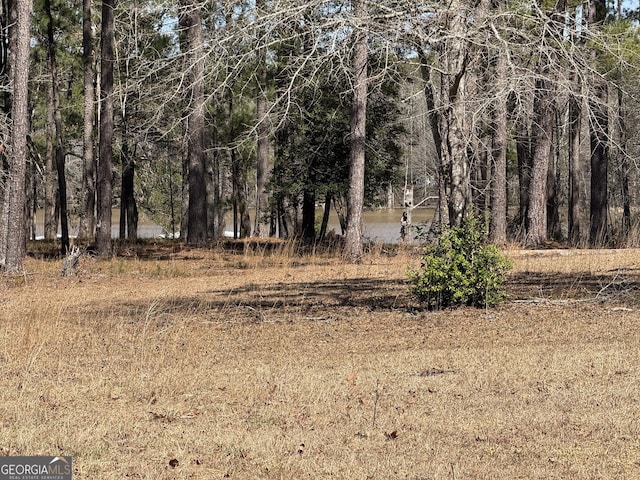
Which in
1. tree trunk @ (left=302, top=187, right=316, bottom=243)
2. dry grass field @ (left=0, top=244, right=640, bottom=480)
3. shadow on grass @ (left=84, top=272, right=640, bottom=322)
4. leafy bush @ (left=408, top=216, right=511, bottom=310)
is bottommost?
dry grass field @ (left=0, top=244, right=640, bottom=480)

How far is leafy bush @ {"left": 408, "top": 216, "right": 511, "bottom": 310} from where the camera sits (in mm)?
11406

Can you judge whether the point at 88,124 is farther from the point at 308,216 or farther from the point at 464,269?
the point at 464,269

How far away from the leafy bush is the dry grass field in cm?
35

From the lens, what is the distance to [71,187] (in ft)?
173

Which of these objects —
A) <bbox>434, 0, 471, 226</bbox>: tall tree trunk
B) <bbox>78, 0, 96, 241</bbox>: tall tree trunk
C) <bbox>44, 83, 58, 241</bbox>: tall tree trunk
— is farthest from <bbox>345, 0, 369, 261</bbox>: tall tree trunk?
<bbox>44, 83, 58, 241</bbox>: tall tree trunk

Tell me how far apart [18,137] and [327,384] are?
455 inches

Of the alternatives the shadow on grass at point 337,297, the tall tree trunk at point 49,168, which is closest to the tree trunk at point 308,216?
the shadow on grass at point 337,297

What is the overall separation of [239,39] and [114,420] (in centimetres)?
554

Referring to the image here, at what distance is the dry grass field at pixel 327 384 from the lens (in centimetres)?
525

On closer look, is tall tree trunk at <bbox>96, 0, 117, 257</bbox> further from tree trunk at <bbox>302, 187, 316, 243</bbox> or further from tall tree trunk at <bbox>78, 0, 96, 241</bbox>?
tree trunk at <bbox>302, 187, 316, 243</bbox>

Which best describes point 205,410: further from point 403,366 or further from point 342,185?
point 342,185

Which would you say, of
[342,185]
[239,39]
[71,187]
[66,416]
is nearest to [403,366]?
[66,416]

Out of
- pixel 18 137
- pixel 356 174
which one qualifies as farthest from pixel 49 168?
pixel 356 174

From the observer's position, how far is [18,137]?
660 inches
